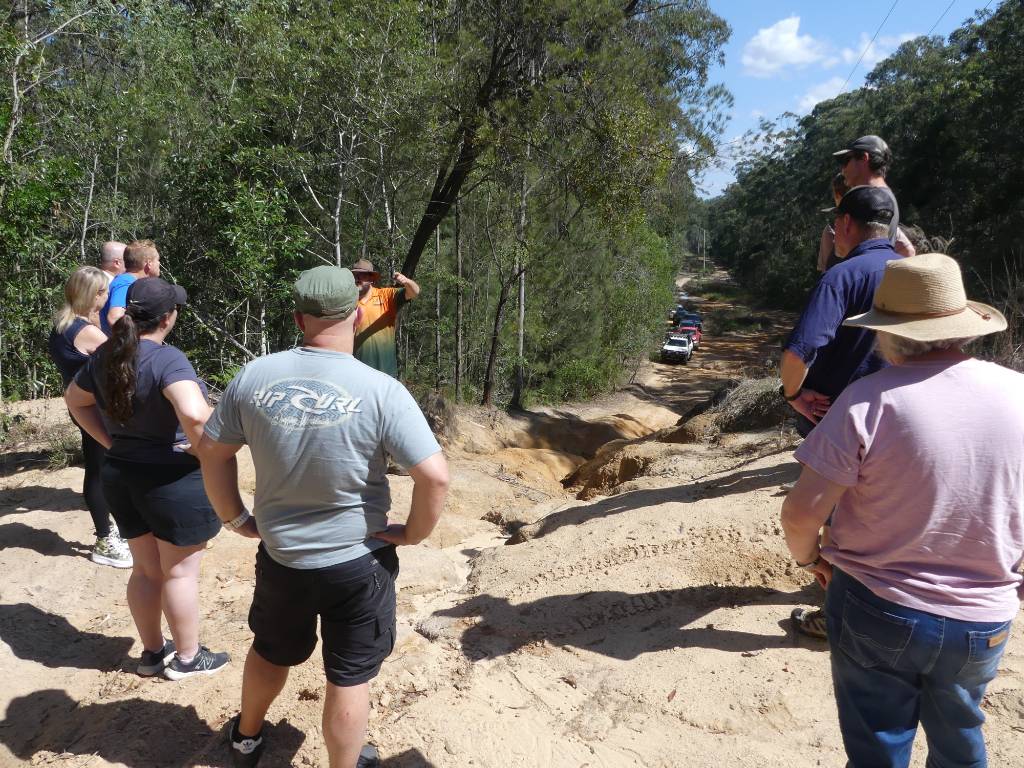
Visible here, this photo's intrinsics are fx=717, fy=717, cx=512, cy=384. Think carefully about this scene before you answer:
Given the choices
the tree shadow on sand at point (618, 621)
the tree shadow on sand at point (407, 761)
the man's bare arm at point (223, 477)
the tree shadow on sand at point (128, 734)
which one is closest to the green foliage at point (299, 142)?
the tree shadow on sand at point (128, 734)

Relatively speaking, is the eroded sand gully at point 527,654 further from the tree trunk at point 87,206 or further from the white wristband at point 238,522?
the tree trunk at point 87,206

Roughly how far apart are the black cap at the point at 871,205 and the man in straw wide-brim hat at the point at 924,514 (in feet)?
3.77

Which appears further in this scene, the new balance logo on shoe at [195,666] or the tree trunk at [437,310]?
the tree trunk at [437,310]

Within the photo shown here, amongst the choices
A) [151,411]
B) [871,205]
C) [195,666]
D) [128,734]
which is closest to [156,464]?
[151,411]

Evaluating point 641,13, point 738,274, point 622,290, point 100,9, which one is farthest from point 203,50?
point 738,274

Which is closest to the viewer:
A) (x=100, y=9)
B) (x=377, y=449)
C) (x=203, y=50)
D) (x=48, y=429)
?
(x=377, y=449)

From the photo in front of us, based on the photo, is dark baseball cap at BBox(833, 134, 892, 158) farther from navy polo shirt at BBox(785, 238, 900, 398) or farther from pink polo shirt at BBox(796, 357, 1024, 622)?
pink polo shirt at BBox(796, 357, 1024, 622)

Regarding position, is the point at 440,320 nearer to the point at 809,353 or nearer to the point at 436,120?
the point at 436,120

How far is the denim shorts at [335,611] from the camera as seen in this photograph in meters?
2.16

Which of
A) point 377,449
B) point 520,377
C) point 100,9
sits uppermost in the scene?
point 100,9

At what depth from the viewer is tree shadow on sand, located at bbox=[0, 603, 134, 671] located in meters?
3.54

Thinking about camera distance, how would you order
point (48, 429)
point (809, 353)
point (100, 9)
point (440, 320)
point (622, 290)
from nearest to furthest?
Answer: 1. point (809, 353)
2. point (48, 429)
3. point (100, 9)
4. point (440, 320)
5. point (622, 290)

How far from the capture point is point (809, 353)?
8.77 ft

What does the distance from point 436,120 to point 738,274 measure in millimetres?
60548
